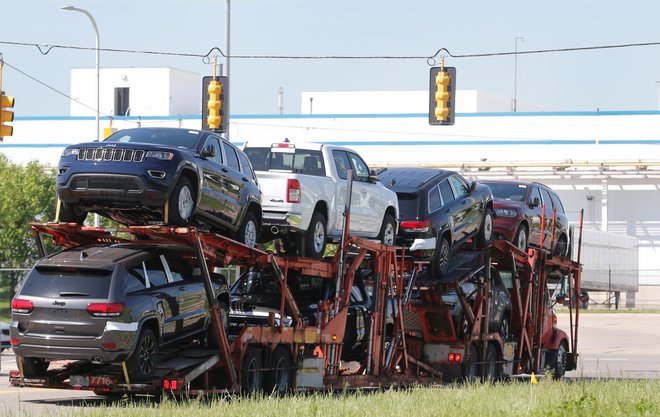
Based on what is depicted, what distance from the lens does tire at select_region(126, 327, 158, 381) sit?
47.4 feet

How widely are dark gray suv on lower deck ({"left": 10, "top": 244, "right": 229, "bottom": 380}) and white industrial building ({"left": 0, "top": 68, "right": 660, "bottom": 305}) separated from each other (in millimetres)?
46177

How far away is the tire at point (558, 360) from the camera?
2566cm

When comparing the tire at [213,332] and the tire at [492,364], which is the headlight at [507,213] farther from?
the tire at [213,332]

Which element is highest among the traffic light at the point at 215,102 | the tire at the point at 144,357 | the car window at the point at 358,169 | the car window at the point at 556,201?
the traffic light at the point at 215,102

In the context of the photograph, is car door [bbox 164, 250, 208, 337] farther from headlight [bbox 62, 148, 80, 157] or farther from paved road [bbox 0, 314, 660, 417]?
headlight [bbox 62, 148, 80, 157]

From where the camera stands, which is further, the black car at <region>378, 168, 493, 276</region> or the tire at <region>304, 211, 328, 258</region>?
the black car at <region>378, 168, 493, 276</region>

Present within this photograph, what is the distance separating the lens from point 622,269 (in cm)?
5859

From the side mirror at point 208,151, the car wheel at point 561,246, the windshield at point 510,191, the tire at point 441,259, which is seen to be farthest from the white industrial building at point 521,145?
the side mirror at point 208,151

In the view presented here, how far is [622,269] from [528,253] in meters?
35.8

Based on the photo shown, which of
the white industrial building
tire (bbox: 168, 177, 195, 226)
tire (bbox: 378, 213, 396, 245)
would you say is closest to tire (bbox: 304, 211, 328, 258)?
tire (bbox: 378, 213, 396, 245)

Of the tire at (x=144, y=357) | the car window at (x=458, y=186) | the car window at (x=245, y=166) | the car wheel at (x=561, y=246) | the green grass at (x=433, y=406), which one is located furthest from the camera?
the car wheel at (x=561, y=246)

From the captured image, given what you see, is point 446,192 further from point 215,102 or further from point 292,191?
point 215,102

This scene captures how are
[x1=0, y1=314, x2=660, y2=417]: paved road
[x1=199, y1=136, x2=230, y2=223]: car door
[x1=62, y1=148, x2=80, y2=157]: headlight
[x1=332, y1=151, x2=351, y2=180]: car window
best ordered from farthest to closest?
[x1=332, y1=151, x2=351, y2=180]: car window < [x1=0, y1=314, x2=660, y2=417]: paved road < [x1=199, y1=136, x2=230, y2=223]: car door < [x1=62, y1=148, x2=80, y2=157]: headlight

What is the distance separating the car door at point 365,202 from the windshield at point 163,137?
3.88m
